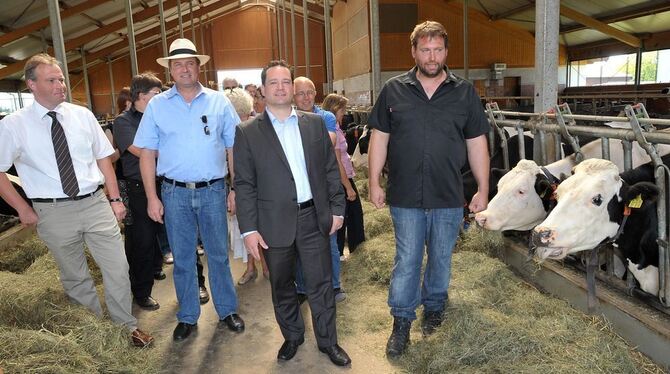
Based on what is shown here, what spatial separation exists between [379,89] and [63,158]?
790 cm

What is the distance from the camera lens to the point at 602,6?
18047 mm

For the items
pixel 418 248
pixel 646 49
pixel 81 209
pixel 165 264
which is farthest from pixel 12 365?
pixel 646 49

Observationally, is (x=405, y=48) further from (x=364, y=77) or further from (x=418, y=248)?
(x=418, y=248)

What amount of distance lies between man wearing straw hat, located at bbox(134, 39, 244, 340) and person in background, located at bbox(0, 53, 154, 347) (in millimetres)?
318

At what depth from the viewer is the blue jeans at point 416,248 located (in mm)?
3260

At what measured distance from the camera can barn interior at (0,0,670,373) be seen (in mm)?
3221

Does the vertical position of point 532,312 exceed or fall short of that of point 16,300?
it falls short

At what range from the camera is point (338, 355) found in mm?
3273

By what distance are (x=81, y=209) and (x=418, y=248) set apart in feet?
6.75

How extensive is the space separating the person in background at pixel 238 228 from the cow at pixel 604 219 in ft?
7.89

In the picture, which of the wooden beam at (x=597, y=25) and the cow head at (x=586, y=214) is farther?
the wooden beam at (x=597, y=25)

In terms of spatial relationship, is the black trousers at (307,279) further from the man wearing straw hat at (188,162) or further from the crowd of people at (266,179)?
the man wearing straw hat at (188,162)

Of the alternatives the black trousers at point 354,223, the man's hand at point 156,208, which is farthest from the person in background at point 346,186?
the man's hand at point 156,208

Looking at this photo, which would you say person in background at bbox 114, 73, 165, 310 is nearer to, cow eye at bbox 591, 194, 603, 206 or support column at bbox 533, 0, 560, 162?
cow eye at bbox 591, 194, 603, 206
